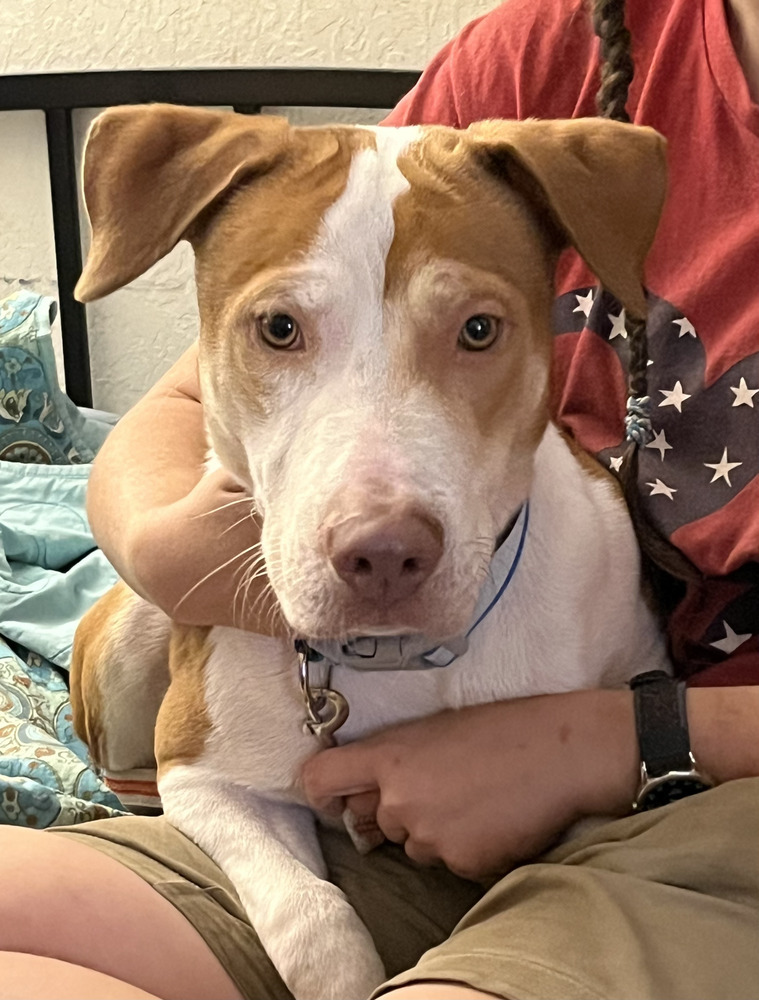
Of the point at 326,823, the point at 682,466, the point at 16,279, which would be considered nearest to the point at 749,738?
the point at 682,466

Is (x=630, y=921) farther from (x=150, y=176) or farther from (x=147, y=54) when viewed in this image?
(x=147, y=54)

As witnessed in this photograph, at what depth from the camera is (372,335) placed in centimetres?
88

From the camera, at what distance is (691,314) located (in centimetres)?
110

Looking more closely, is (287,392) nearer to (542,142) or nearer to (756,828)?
(542,142)

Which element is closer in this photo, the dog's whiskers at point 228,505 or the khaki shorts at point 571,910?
the khaki shorts at point 571,910

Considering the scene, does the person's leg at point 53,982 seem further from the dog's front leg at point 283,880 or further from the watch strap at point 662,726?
the watch strap at point 662,726

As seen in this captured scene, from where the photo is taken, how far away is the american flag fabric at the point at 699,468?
41.3 inches

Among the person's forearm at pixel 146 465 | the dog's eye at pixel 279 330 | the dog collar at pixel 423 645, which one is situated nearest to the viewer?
the dog's eye at pixel 279 330

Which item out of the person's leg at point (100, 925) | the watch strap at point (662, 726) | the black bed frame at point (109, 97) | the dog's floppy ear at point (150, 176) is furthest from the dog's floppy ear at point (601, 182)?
the black bed frame at point (109, 97)

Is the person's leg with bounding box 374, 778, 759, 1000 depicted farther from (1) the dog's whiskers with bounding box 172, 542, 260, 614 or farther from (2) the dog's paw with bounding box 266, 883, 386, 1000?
(1) the dog's whiskers with bounding box 172, 542, 260, 614

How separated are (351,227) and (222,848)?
598 millimetres

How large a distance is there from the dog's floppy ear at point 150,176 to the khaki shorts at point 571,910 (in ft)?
1.83

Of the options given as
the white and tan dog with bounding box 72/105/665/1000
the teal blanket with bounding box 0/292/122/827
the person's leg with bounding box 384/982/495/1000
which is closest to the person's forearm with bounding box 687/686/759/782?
the white and tan dog with bounding box 72/105/665/1000

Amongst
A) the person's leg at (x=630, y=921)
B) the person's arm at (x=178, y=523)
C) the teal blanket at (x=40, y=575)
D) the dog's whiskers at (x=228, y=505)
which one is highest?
the dog's whiskers at (x=228, y=505)
